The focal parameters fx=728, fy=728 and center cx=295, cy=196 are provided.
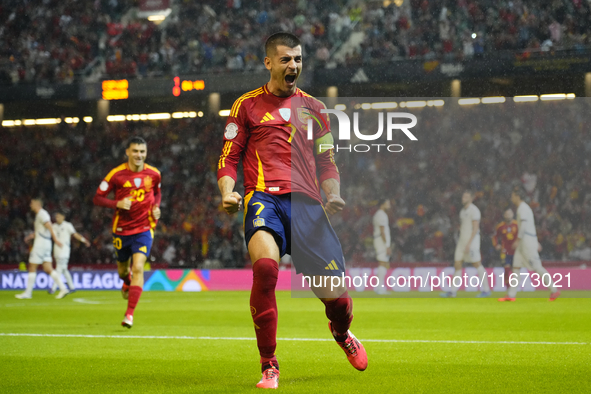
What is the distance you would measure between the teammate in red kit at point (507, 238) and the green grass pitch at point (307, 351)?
5.76ft

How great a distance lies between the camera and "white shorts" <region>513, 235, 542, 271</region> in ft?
42.4

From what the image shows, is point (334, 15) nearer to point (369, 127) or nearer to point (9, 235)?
point (9, 235)

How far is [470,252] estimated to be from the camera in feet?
44.7

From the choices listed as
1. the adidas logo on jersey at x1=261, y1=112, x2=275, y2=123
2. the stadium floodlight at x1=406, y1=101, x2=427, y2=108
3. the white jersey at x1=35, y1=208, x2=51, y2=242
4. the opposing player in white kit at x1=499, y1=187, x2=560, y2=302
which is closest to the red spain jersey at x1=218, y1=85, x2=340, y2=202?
the adidas logo on jersey at x1=261, y1=112, x2=275, y2=123

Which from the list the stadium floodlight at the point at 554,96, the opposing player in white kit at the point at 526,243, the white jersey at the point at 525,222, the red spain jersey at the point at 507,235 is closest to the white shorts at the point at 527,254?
the opposing player in white kit at the point at 526,243

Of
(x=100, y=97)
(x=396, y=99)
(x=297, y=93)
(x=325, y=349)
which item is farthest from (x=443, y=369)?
(x=100, y=97)

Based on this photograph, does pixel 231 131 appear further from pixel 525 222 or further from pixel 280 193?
pixel 525 222

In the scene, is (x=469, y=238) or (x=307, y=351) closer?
(x=307, y=351)

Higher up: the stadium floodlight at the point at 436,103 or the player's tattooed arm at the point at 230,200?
the stadium floodlight at the point at 436,103

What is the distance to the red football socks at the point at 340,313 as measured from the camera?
15.3ft

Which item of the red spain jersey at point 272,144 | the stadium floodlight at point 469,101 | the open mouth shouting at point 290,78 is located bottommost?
the red spain jersey at point 272,144

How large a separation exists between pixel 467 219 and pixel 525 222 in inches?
42.6

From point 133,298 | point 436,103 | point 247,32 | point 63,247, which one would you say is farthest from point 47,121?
point 133,298

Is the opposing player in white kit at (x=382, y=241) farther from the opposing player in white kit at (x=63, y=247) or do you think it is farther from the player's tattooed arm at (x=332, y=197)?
the player's tattooed arm at (x=332, y=197)
